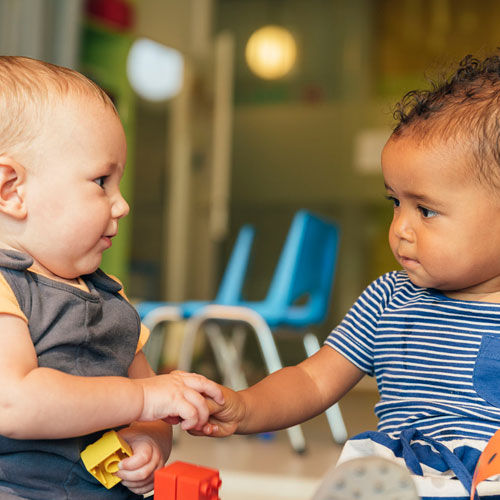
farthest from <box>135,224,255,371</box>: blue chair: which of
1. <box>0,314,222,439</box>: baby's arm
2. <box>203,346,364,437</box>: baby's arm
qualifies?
<box>0,314,222,439</box>: baby's arm

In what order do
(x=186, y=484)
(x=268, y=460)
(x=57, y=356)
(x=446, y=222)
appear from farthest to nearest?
1. (x=268, y=460)
2. (x=446, y=222)
3. (x=57, y=356)
4. (x=186, y=484)

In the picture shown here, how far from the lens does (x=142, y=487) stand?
0.66m

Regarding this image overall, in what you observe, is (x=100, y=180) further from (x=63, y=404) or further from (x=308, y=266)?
(x=308, y=266)

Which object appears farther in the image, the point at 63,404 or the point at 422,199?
the point at 422,199

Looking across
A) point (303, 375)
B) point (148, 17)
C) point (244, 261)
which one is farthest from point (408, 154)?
point (148, 17)

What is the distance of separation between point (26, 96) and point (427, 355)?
461 millimetres

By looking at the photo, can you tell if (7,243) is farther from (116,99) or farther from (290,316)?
(116,99)

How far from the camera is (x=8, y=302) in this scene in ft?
1.99

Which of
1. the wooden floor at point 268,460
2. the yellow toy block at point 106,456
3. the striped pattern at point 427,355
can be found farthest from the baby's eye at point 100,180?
the wooden floor at point 268,460

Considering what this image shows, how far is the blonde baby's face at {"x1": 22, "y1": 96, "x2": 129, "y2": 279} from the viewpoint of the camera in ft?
2.17

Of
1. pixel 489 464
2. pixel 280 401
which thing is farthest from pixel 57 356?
pixel 489 464

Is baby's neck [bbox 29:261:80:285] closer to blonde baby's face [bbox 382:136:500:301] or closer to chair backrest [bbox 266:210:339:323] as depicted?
blonde baby's face [bbox 382:136:500:301]

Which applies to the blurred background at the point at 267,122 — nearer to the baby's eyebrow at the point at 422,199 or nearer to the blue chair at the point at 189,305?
the blue chair at the point at 189,305

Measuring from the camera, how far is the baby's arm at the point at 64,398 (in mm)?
569
